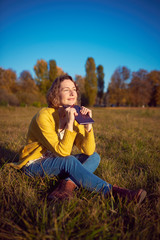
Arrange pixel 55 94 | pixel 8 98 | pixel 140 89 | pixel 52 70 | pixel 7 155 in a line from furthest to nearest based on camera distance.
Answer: pixel 140 89
pixel 52 70
pixel 8 98
pixel 7 155
pixel 55 94

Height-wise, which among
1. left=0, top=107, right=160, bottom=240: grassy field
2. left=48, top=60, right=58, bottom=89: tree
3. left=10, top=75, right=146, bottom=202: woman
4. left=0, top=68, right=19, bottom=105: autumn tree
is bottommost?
left=0, top=107, right=160, bottom=240: grassy field

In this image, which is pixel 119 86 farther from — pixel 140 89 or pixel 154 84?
pixel 154 84

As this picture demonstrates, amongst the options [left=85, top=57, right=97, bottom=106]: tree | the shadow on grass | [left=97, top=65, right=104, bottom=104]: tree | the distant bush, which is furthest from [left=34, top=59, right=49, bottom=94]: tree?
the shadow on grass

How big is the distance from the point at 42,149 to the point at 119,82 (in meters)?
35.7

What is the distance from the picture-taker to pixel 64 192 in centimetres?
127

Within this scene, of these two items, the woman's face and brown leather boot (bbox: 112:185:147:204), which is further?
the woman's face

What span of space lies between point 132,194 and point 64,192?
605mm

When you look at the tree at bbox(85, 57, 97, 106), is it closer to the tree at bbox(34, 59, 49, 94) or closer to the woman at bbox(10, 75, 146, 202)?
the tree at bbox(34, 59, 49, 94)

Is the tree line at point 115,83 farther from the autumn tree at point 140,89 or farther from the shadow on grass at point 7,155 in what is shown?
the shadow on grass at point 7,155

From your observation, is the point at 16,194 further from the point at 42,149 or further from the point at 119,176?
the point at 119,176

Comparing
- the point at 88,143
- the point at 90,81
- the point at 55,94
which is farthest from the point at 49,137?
the point at 90,81

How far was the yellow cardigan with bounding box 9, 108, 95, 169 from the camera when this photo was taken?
150 cm

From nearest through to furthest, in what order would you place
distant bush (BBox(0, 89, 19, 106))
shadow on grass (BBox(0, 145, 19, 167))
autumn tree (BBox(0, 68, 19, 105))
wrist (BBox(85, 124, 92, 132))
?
wrist (BBox(85, 124, 92, 132))
shadow on grass (BBox(0, 145, 19, 167))
distant bush (BBox(0, 89, 19, 106))
autumn tree (BBox(0, 68, 19, 105))

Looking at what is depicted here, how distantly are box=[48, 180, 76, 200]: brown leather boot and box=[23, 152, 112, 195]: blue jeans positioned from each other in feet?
0.30
